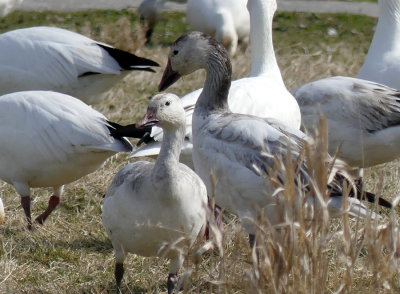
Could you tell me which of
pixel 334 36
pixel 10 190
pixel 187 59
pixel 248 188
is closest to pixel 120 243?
pixel 248 188

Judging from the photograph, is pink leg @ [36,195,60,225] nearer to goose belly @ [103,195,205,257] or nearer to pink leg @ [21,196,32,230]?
pink leg @ [21,196,32,230]

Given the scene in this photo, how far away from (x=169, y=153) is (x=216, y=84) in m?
0.93

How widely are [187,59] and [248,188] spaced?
98cm

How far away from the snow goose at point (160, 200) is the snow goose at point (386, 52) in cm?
225

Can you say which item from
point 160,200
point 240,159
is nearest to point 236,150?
point 240,159

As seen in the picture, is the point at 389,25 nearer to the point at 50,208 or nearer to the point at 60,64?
the point at 60,64

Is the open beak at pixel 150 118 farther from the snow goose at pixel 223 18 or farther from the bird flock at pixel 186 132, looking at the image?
the snow goose at pixel 223 18

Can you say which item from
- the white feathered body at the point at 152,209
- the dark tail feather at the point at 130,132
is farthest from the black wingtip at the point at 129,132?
the white feathered body at the point at 152,209

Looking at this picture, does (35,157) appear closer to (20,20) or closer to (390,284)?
(390,284)

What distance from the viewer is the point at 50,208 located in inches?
174

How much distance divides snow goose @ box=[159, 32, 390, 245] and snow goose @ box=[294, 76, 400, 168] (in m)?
0.81

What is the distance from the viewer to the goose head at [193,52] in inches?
160

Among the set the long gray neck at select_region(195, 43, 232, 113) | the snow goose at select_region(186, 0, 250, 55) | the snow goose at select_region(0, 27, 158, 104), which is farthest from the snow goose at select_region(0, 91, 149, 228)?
the snow goose at select_region(186, 0, 250, 55)

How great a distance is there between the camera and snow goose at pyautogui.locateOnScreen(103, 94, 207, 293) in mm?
3064
